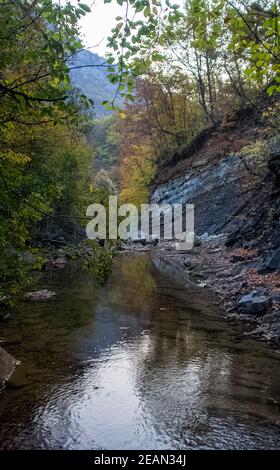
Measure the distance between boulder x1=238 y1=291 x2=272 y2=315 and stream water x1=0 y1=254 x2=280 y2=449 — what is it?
0.79 meters

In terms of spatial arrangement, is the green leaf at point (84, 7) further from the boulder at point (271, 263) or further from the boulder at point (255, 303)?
Result: the boulder at point (271, 263)

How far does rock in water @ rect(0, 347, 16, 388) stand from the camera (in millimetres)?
7007

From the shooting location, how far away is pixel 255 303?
10.8 meters

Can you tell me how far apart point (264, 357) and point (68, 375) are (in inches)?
149

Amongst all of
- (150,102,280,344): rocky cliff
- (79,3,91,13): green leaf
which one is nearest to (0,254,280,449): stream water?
(150,102,280,344): rocky cliff

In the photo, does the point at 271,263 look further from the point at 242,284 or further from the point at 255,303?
the point at 255,303

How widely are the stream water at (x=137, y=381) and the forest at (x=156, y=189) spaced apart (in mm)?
51

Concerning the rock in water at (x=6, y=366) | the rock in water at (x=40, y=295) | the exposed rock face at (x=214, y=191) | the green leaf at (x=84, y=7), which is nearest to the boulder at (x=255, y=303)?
the rock in water at (x=6, y=366)

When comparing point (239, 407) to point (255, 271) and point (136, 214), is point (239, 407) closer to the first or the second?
point (255, 271)

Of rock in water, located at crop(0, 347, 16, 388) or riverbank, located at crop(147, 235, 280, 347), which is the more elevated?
riverbank, located at crop(147, 235, 280, 347)

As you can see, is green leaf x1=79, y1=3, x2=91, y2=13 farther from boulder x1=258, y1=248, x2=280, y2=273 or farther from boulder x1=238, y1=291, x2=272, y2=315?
boulder x1=258, y1=248, x2=280, y2=273
